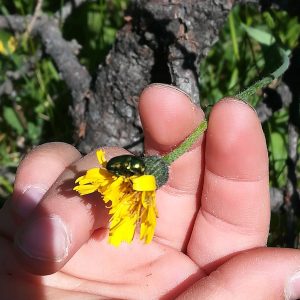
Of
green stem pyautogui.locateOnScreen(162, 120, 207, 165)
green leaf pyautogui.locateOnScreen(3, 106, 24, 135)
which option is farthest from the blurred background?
green stem pyautogui.locateOnScreen(162, 120, 207, 165)

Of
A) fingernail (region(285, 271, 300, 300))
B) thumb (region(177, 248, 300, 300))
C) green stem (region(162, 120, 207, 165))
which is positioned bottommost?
fingernail (region(285, 271, 300, 300))

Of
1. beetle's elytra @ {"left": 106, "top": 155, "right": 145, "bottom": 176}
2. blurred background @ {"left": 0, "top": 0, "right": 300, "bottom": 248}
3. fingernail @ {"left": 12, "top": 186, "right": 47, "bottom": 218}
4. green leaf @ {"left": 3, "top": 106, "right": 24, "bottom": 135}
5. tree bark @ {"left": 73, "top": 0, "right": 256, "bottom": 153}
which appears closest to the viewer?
beetle's elytra @ {"left": 106, "top": 155, "right": 145, "bottom": 176}

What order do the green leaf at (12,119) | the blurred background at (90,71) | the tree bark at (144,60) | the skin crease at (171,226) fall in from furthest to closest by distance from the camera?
the green leaf at (12,119) → the blurred background at (90,71) → the tree bark at (144,60) → the skin crease at (171,226)

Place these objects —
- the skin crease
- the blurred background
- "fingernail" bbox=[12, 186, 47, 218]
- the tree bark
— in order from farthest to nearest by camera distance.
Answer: the blurred background, the tree bark, "fingernail" bbox=[12, 186, 47, 218], the skin crease

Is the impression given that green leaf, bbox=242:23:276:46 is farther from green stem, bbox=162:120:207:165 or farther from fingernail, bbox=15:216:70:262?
fingernail, bbox=15:216:70:262

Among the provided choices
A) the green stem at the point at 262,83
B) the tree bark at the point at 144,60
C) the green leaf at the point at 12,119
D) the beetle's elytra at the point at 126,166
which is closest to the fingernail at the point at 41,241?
the beetle's elytra at the point at 126,166

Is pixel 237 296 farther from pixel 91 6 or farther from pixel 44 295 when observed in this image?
pixel 91 6

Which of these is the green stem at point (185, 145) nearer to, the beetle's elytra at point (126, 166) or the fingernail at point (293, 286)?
the beetle's elytra at point (126, 166)

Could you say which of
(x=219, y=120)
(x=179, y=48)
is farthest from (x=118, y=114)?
(x=219, y=120)
